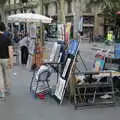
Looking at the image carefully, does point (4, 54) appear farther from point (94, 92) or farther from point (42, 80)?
point (94, 92)

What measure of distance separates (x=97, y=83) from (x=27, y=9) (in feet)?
226

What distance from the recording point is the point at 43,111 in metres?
8.31

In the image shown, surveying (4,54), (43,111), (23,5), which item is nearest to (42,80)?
(4,54)

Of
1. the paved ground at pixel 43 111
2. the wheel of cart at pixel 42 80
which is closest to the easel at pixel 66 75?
the paved ground at pixel 43 111

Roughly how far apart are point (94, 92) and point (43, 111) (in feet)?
4.45

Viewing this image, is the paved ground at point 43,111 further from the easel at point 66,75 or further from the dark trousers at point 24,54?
the dark trousers at point 24,54

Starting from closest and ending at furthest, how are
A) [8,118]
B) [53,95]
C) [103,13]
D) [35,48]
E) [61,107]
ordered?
[8,118], [61,107], [53,95], [35,48], [103,13]

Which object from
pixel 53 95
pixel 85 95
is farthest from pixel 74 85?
pixel 53 95

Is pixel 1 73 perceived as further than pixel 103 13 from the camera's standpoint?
No

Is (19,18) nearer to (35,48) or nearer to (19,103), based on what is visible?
(35,48)

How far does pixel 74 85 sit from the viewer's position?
28.7 ft

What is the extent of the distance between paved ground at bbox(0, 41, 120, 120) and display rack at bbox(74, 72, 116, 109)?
0.26 meters

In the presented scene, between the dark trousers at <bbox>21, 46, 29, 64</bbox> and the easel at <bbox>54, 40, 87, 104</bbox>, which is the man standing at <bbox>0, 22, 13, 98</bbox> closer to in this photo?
the easel at <bbox>54, 40, 87, 104</bbox>

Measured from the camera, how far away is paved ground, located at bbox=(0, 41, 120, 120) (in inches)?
308
